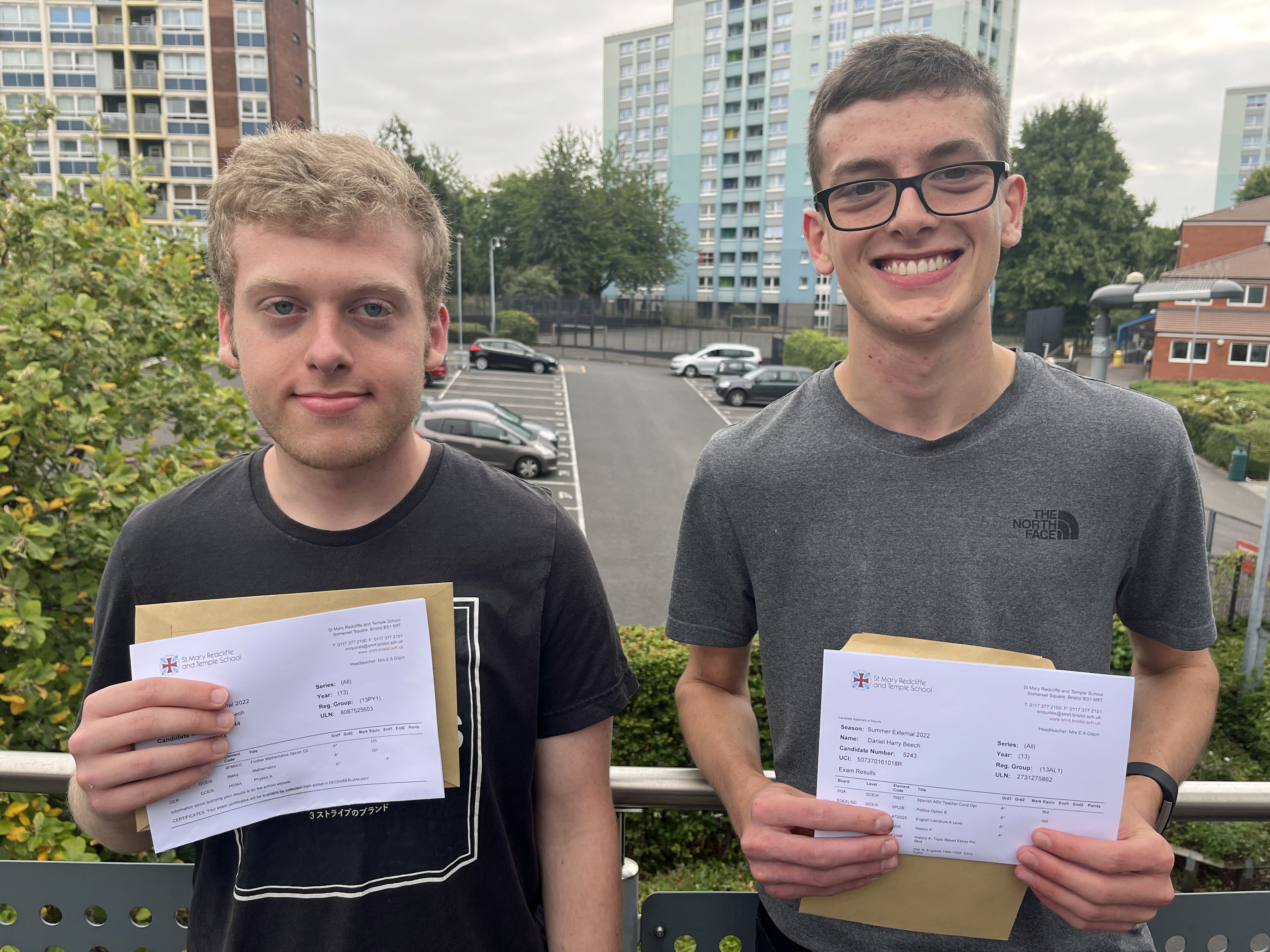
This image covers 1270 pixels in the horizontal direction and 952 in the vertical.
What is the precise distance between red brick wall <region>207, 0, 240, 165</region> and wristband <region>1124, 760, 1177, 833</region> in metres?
56.7

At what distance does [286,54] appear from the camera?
5144cm

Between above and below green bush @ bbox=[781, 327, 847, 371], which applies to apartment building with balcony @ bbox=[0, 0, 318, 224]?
above

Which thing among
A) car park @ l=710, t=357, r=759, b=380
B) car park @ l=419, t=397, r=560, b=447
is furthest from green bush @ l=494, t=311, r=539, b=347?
car park @ l=419, t=397, r=560, b=447

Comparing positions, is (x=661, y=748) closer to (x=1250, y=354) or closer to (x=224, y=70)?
(x=1250, y=354)

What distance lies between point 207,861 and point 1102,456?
5.81 feet

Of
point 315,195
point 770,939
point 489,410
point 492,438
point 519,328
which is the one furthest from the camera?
point 519,328

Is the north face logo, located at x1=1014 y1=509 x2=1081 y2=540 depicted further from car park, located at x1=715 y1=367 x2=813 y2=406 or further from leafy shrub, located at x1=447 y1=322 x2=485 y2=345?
leafy shrub, located at x1=447 y1=322 x2=485 y2=345

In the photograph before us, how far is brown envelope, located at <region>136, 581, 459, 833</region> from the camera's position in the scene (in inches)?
56.3

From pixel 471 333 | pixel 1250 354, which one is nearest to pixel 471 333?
pixel 471 333

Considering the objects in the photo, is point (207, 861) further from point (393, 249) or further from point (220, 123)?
point (220, 123)

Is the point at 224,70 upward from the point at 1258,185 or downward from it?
upward

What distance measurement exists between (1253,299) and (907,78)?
41984 mm

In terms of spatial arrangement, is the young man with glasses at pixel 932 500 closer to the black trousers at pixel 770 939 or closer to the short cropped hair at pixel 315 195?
the black trousers at pixel 770 939

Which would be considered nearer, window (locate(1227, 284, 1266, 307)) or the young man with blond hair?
the young man with blond hair
